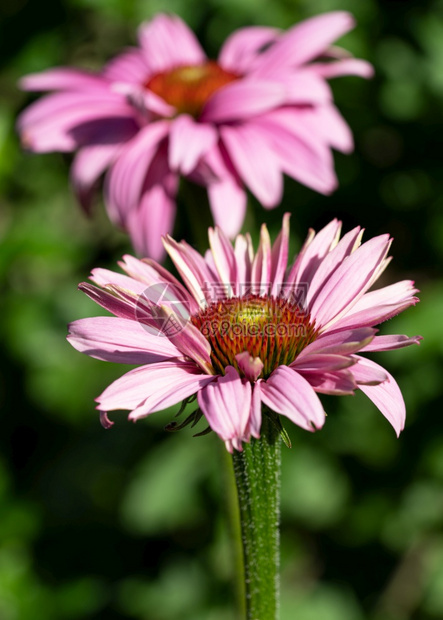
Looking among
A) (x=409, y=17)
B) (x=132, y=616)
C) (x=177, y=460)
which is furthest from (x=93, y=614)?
(x=409, y=17)

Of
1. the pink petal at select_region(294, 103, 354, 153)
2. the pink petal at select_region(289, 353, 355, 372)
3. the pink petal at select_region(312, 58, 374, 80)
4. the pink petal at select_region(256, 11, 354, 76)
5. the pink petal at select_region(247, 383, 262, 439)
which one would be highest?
the pink petal at select_region(256, 11, 354, 76)

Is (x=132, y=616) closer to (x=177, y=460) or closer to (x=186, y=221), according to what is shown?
(x=177, y=460)

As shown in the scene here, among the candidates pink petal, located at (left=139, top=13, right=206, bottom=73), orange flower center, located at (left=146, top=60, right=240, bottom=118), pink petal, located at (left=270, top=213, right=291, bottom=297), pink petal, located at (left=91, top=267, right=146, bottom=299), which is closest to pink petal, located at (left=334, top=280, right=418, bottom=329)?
pink petal, located at (left=270, top=213, right=291, bottom=297)

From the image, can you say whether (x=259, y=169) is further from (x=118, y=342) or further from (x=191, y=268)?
(x=118, y=342)

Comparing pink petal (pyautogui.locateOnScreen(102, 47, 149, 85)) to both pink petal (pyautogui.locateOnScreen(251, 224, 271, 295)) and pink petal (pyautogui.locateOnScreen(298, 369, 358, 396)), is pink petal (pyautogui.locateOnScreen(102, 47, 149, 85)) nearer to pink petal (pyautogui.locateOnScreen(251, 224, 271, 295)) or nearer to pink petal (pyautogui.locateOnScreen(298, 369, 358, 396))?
pink petal (pyautogui.locateOnScreen(251, 224, 271, 295))

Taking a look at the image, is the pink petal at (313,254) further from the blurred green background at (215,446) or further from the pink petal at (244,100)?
the blurred green background at (215,446)

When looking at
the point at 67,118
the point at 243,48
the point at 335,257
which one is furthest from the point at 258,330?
the point at 243,48
